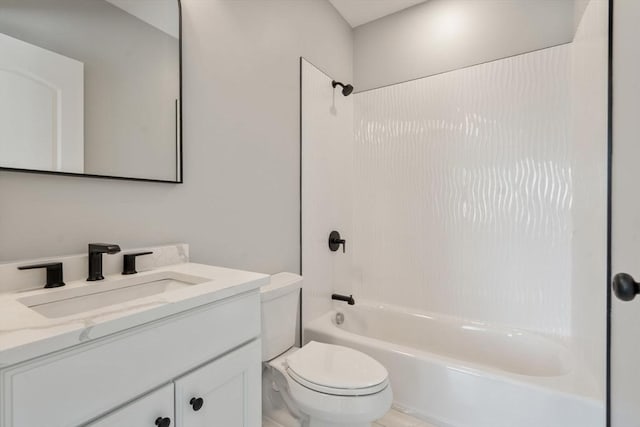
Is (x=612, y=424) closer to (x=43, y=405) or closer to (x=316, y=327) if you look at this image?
(x=316, y=327)

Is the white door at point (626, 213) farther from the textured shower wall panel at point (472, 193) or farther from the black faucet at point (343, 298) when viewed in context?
the black faucet at point (343, 298)

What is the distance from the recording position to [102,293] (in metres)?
0.94

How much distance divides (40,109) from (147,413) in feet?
2.99

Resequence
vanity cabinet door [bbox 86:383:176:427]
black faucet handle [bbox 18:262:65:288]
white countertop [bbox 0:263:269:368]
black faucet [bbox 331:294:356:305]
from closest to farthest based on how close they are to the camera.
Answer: white countertop [bbox 0:263:269:368] < vanity cabinet door [bbox 86:383:176:427] < black faucet handle [bbox 18:262:65:288] < black faucet [bbox 331:294:356:305]

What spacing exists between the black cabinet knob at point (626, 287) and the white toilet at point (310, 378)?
32.8 inches

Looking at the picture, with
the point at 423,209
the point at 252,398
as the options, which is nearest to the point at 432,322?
the point at 423,209

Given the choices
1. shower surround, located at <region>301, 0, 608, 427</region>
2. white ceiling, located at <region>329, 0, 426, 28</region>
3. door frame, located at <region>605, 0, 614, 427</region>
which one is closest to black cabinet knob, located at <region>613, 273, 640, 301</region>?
door frame, located at <region>605, 0, 614, 427</region>

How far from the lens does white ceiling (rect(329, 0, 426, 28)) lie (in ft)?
7.30

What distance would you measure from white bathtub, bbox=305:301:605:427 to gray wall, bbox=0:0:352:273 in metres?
0.80

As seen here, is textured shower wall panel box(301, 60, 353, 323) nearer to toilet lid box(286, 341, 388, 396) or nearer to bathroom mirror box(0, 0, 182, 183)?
toilet lid box(286, 341, 388, 396)

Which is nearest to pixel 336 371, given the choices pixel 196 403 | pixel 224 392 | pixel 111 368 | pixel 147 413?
pixel 224 392

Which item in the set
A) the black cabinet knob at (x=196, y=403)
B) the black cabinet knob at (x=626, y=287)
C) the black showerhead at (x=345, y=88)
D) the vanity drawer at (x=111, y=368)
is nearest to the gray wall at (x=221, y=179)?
the black showerhead at (x=345, y=88)

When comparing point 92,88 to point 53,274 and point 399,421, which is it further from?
point 399,421

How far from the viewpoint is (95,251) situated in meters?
0.94
